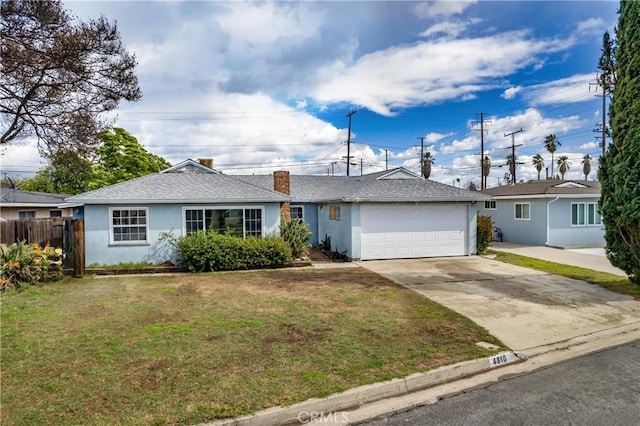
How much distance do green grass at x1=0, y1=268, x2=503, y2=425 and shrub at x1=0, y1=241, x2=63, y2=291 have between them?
0.84 meters

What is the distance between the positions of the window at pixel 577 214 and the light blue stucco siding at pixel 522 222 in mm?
1620

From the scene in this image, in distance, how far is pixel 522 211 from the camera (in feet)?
67.5

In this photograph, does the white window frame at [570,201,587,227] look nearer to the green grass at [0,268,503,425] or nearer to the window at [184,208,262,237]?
the green grass at [0,268,503,425]

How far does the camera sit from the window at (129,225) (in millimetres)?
12852

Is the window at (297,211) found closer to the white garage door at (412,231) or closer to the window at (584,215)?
the white garage door at (412,231)

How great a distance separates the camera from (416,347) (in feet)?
18.1

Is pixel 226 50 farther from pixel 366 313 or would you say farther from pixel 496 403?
pixel 496 403

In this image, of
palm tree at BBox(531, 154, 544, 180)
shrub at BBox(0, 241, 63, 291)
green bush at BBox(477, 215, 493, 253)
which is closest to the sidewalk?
green bush at BBox(477, 215, 493, 253)

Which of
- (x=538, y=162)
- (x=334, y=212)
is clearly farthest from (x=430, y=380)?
(x=538, y=162)

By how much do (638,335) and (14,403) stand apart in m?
9.14

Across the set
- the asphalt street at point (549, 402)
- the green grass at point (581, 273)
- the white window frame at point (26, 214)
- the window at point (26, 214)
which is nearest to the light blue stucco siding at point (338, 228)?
the green grass at point (581, 273)

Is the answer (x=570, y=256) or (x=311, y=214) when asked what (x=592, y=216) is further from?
(x=311, y=214)

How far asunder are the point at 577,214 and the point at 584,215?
1.42 ft

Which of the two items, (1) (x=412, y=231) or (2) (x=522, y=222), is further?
(2) (x=522, y=222)
